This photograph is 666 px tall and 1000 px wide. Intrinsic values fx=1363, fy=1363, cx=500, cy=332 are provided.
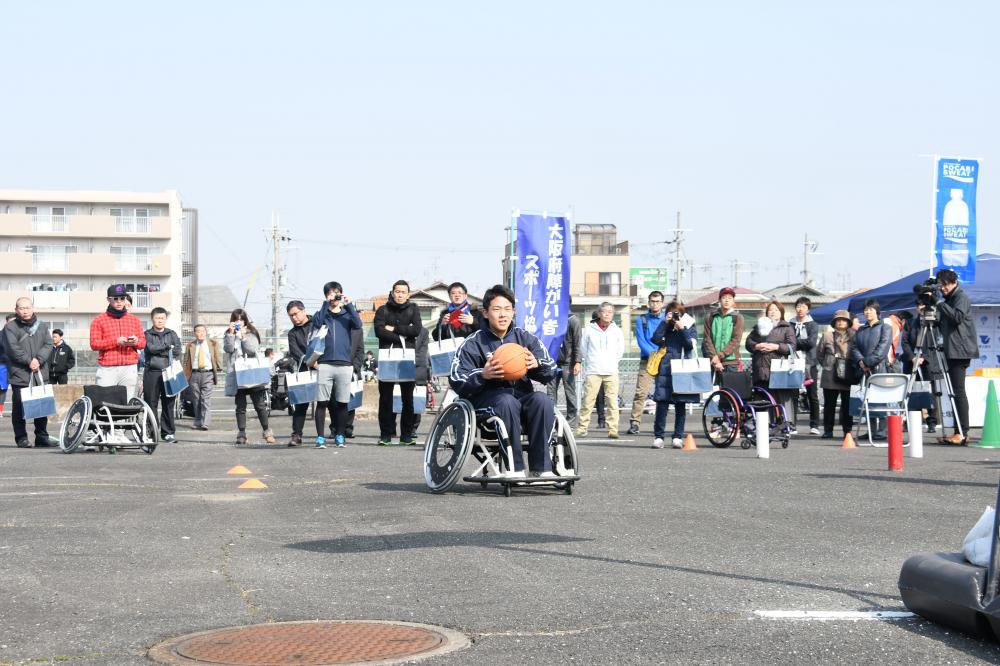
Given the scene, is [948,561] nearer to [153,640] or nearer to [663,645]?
[663,645]

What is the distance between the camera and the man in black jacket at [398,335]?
53.5 ft

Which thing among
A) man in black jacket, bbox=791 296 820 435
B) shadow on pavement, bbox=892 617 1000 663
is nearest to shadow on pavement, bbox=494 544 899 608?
shadow on pavement, bbox=892 617 1000 663

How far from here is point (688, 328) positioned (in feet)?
55.5

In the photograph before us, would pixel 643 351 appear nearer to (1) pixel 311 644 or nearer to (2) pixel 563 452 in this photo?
(2) pixel 563 452

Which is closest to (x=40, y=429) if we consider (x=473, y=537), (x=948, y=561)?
(x=473, y=537)

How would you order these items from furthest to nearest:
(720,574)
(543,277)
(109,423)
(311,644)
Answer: (543,277) < (109,423) < (720,574) < (311,644)

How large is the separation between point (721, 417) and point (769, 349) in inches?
64.4

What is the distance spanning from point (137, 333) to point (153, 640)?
11.8 meters

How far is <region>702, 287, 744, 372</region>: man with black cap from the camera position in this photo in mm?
16641

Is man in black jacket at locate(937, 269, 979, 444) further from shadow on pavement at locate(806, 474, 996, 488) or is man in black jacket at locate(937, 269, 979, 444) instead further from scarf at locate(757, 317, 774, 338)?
shadow on pavement at locate(806, 474, 996, 488)

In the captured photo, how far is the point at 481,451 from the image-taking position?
33.6ft

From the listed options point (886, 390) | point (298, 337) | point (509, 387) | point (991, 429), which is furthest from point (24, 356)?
point (991, 429)

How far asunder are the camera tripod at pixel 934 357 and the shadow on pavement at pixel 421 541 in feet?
33.5

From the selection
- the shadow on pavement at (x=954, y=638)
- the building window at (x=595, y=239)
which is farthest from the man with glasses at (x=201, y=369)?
the building window at (x=595, y=239)
